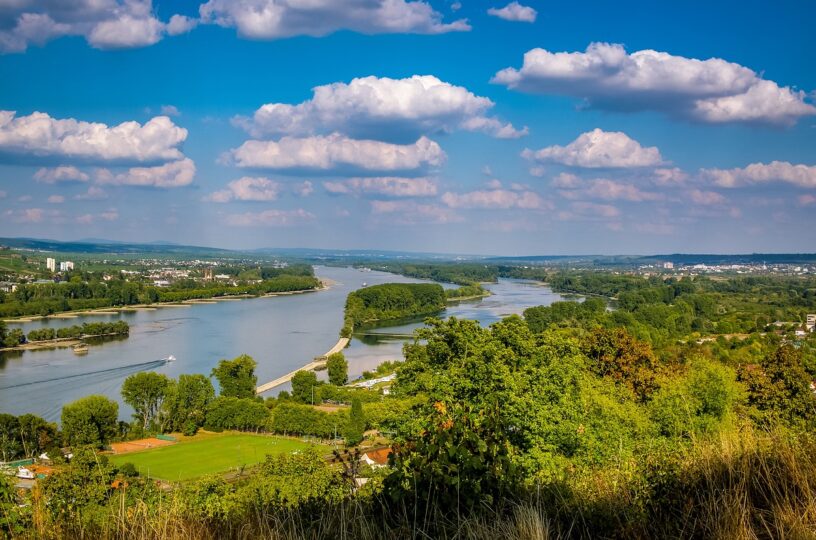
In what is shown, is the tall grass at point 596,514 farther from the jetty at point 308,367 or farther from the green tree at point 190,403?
the jetty at point 308,367

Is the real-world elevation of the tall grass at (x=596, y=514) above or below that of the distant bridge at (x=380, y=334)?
above

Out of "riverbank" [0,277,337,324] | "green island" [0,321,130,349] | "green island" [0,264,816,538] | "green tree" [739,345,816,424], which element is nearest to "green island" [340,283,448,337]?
"green island" [0,321,130,349]

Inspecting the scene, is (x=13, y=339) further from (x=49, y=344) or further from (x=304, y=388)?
(x=304, y=388)

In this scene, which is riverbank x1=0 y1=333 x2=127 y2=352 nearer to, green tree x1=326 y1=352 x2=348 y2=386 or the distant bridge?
the distant bridge

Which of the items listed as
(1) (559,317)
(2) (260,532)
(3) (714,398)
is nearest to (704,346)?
(1) (559,317)

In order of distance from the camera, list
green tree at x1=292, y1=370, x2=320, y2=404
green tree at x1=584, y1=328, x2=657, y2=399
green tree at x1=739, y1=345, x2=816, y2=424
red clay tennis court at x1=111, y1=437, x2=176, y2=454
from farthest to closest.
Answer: green tree at x1=292, y1=370, x2=320, y2=404
red clay tennis court at x1=111, y1=437, x2=176, y2=454
green tree at x1=584, y1=328, x2=657, y2=399
green tree at x1=739, y1=345, x2=816, y2=424

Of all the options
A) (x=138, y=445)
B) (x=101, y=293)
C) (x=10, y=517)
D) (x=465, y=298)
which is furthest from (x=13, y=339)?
(x=465, y=298)

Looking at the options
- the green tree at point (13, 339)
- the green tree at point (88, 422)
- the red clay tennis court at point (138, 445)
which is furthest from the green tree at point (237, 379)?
the green tree at point (13, 339)
